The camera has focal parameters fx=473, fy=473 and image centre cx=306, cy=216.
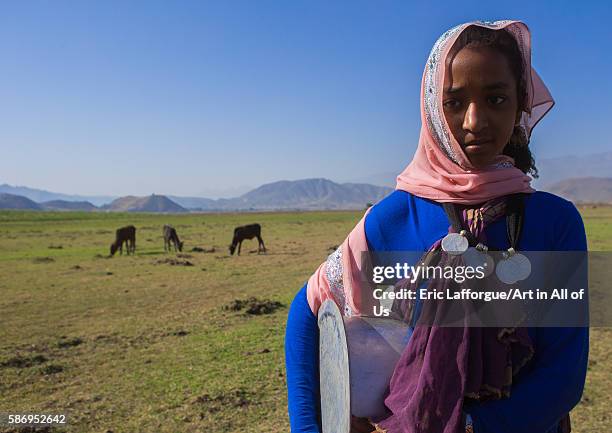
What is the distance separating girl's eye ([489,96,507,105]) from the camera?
1.20 meters

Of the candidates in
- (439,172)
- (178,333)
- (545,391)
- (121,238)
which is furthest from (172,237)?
(545,391)

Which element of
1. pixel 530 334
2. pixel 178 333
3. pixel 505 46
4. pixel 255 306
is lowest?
pixel 178 333

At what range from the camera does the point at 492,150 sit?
1205 mm

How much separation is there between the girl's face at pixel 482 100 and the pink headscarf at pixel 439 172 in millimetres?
27

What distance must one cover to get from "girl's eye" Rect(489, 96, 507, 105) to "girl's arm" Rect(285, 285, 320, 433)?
738 millimetres

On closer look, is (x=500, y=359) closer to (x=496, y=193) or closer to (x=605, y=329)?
(x=496, y=193)

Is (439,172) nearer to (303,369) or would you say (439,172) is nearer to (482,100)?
(482,100)

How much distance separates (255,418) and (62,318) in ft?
19.3

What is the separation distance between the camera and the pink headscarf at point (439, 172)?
1.19 m

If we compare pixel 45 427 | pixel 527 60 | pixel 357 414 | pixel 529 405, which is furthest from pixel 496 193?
pixel 45 427

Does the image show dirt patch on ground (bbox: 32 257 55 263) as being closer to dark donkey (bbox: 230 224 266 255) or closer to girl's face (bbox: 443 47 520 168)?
dark donkey (bbox: 230 224 266 255)

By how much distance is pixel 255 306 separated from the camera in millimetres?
9328

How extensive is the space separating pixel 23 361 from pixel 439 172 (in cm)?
713

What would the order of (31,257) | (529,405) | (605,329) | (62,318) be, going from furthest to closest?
(31,257), (62,318), (605,329), (529,405)
